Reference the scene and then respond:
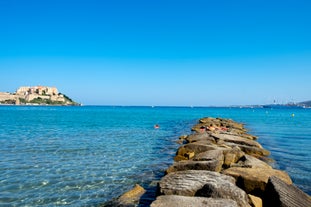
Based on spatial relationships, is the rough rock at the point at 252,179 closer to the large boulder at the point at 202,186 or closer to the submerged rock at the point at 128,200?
the large boulder at the point at 202,186

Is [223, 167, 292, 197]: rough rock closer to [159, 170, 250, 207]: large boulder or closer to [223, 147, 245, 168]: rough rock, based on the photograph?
[159, 170, 250, 207]: large boulder

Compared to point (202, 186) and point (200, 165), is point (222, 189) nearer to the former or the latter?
point (202, 186)

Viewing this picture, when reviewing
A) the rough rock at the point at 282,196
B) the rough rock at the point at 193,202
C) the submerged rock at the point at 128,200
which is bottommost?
the submerged rock at the point at 128,200

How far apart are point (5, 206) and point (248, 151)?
13774 millimetres

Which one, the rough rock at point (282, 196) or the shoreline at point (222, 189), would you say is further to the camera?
the rough rock at point (282, 196)

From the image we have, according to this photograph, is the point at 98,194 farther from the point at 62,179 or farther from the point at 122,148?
the point at 122,148

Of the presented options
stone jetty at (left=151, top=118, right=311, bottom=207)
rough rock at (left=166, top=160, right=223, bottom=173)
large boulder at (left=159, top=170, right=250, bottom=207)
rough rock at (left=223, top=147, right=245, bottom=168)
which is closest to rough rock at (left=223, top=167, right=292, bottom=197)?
stone jetty at (left=151, top=118, right=311, bottom=207)

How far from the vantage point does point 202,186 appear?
27.2 ft

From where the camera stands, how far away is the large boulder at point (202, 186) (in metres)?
7.46

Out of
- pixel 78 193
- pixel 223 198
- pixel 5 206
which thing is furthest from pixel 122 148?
pixel 223 198

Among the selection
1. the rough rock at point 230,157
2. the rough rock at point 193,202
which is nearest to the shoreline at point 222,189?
the rough rock at point 193,202

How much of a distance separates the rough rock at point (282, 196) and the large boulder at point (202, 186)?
100cm

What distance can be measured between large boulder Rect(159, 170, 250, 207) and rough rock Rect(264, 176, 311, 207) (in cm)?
100

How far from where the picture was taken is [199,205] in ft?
22.1
